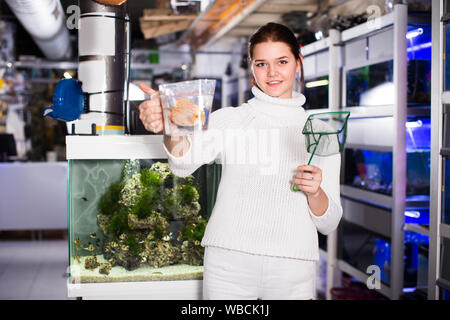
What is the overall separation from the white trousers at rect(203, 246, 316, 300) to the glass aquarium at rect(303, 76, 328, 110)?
293 cm

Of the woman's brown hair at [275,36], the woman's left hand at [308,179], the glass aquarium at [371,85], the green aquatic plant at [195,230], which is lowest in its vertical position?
the green aquatic plant at [195,230]

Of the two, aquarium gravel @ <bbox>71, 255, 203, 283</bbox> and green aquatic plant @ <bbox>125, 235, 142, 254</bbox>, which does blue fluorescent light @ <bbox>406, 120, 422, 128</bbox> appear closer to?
aquarium gravel @ <bbox>71, 255, 203, 283</bbox>

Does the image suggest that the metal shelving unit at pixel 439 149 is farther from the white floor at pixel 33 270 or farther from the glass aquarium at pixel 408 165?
the white floor at pixel 33 270

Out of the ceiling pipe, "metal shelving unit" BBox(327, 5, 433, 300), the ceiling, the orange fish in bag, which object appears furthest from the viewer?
the ceiling pipe

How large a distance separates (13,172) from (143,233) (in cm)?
459

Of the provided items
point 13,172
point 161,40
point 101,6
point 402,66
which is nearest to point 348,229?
point 402,66

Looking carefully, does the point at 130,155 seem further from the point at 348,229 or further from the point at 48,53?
the point at 48,53

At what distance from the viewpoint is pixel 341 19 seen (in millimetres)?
4000

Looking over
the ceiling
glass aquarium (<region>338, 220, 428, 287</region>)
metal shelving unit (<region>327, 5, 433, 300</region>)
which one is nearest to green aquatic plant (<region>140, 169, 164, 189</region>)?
metal shelving unit (<region>327, 5, 433, 300</region>)

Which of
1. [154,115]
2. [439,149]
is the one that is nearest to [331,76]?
[439,149]

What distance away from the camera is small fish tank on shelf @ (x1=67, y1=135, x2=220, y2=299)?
86.0 inches

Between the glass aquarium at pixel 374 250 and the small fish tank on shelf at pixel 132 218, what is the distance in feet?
5.85

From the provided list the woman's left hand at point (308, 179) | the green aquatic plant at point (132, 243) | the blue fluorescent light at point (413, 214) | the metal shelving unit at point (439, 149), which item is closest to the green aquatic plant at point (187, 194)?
the green aquatic plant at point (132, 243)

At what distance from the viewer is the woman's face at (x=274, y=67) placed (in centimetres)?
156
